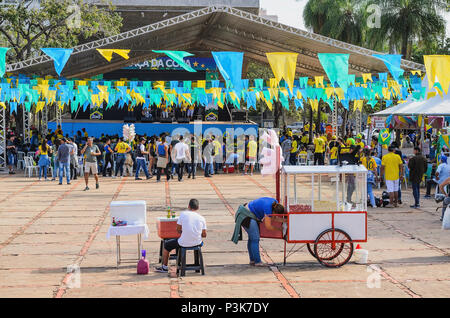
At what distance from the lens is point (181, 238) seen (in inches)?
380

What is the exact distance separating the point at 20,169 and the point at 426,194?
20.0 m

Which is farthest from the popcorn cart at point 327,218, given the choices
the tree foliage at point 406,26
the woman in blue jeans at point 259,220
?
the tree foliage at point 406,26

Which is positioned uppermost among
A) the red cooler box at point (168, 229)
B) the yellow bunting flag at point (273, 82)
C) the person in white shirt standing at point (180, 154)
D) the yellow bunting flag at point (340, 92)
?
the yellow bunting flag at point (273, 82)

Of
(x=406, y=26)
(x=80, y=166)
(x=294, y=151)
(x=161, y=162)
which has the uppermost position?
(x=406, y=26)

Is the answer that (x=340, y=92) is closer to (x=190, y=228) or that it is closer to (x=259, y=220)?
(x=259, y=220)

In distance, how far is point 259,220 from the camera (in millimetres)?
10492

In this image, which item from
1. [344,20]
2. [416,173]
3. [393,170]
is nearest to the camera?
[393,170]

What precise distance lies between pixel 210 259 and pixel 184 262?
4.48ft

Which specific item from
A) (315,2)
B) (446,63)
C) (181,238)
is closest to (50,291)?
(181,238)

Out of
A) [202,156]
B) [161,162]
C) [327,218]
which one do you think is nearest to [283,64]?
[161,162]

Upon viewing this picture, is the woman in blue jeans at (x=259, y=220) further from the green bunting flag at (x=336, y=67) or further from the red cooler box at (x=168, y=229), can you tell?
the green bunting flag at (x=336, y=67)

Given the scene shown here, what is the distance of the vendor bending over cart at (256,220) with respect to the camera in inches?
409

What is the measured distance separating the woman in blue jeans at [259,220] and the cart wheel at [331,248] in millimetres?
714

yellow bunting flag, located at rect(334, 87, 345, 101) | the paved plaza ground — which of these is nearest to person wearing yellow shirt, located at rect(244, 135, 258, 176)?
yellow bunting flag, located at rect(334, 87, 345, 101)
